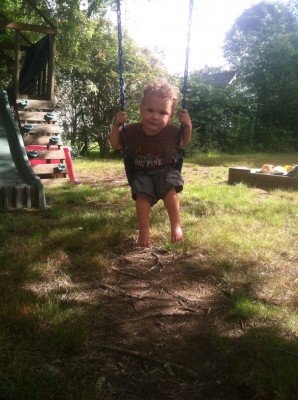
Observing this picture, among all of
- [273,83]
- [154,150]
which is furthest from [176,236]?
[273,83]

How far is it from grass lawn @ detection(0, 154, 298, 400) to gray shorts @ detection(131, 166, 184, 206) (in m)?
0.56

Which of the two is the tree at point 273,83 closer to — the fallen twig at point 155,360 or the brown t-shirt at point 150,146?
the brown t-shirt at point 150,146

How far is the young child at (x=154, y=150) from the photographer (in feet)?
10.5

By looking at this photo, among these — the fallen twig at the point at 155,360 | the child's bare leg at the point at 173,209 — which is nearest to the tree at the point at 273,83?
the child's bare leg at the point at 173,209

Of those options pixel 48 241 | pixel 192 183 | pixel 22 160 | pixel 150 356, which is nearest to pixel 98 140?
pixel 192 183

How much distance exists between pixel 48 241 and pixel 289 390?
8.21ft

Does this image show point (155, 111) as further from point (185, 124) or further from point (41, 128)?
point (41, 128)

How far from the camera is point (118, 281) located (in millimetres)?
2896

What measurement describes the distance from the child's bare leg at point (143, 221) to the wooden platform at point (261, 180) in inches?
182

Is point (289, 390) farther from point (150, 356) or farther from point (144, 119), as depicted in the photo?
point (144, 119)

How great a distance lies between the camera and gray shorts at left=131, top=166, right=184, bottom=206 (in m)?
3.28

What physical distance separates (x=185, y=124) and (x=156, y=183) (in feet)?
1.77

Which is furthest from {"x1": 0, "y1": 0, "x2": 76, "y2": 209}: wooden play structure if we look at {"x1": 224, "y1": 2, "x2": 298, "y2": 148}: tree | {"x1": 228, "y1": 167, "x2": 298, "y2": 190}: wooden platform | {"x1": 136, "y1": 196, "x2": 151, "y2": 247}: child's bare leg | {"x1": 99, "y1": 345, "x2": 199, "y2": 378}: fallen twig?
{"x1": 224, "y1": 2, "x2": 298, "y2": 148}: tree

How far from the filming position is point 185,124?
129 inches
